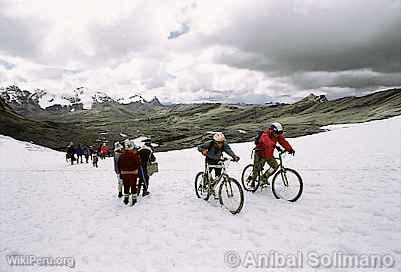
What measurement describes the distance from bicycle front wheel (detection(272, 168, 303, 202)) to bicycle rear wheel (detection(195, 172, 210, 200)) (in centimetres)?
225

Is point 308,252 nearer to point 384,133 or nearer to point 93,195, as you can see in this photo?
point 93,195

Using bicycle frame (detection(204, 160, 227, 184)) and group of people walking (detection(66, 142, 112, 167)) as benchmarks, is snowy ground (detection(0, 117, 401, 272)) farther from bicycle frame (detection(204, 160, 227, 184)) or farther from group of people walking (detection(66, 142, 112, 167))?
group of people walking (detection(66, 142, 112, 167))

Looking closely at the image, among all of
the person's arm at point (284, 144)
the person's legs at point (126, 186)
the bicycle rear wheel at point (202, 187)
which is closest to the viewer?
the person's arm at point (284, 144)

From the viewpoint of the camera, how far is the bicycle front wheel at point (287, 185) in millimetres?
11820

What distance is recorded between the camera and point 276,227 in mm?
9406

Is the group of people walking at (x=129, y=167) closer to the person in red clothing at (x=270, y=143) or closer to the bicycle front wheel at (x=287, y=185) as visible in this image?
the person in red clothing at (x=270, y=143)

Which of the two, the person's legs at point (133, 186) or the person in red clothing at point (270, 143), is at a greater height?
the person in red clothing at point (270, 143)

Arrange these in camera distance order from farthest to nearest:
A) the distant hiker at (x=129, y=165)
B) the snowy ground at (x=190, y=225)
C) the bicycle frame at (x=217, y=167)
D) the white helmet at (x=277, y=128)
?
the distant hiker at (x=129, y=165)
the white helmet at (x=277, y=128)
the bicycle frame at (x=217, y=167)
the snowy ground at (x=190, y=225)

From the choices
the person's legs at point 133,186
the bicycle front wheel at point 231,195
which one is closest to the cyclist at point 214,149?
the bicycle front wheel at point 231,195

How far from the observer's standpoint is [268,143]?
1184 centimetres

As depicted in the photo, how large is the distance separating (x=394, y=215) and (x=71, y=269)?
8.56 meters

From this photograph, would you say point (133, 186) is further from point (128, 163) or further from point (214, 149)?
point (214, 149)

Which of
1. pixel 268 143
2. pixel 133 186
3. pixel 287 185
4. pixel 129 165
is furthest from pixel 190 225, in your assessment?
pixel 287 185

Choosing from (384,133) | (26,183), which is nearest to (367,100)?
(384,133)
